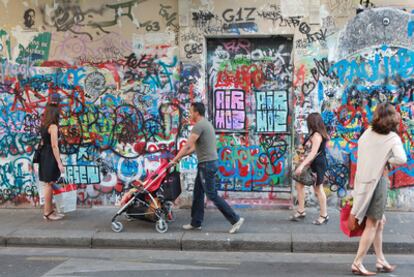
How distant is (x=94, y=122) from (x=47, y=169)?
131cm

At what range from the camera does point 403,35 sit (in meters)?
8.16

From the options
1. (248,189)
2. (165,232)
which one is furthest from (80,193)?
(248,189)

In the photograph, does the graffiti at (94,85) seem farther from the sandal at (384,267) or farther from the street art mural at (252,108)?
the sandal at (384,267)

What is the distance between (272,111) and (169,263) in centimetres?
348

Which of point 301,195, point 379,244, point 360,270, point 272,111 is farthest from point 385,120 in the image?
point 272,111

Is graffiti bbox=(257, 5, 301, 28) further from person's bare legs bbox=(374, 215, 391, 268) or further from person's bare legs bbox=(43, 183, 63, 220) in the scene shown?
person's bare legs bbox=(43, 183, 63, 220)

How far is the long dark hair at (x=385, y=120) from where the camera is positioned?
542 centimetres

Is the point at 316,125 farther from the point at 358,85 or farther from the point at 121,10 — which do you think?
the point at 121,10

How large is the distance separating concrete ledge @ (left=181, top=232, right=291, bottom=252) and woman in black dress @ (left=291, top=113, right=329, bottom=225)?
0.89 m

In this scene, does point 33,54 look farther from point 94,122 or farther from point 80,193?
point 80,193

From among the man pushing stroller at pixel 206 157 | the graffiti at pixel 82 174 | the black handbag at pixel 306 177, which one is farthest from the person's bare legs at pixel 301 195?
the graffiti at pixel 82 174

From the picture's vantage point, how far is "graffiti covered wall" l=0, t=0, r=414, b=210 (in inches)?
326

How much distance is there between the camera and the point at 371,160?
5477 millimetres

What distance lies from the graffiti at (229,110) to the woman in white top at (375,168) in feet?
10.7
